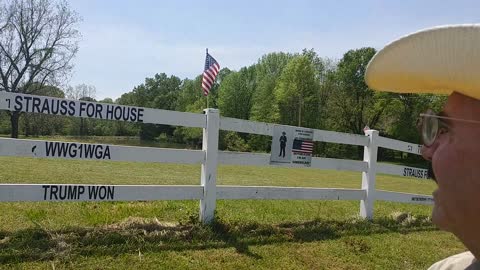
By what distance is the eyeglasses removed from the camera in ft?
3.68

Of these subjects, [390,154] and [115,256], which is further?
[390,154]

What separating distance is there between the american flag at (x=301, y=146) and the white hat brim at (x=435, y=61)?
508 cm

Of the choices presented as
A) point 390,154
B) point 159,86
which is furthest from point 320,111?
point 159,86

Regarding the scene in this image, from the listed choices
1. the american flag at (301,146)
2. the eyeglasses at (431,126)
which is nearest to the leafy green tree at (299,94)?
the american flag at (301,146)

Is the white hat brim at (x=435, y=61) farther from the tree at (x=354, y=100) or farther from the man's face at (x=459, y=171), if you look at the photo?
the tree at (x=354, y=100)

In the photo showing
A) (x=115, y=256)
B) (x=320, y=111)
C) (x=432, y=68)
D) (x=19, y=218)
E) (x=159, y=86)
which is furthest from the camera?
(x=159, y=86)

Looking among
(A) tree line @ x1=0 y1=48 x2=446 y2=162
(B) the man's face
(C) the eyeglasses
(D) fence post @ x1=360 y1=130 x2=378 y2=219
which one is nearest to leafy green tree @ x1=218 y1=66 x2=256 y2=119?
(A) tree line @ x1=0 y1=48 x2=446 y2=162

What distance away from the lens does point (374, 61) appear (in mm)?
1234

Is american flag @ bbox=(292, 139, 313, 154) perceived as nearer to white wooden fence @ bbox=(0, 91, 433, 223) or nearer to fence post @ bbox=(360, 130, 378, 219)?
white wooden fence @ bbox=(0, 91, 433, 223)

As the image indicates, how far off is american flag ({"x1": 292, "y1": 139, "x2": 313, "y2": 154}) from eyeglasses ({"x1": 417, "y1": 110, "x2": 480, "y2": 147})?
5084 mm

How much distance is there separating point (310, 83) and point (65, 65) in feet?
95.6

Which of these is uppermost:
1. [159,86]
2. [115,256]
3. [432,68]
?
[159,86]

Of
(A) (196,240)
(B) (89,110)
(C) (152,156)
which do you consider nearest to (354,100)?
(C) (152,156)

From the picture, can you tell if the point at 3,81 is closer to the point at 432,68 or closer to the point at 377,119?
the point at 377,119
